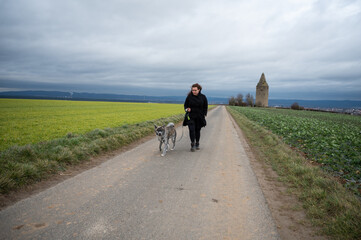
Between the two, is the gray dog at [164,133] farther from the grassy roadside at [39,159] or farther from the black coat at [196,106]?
the grassy roadside at [39,159]

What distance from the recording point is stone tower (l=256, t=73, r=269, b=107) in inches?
5069

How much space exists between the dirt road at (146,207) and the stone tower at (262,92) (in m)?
135

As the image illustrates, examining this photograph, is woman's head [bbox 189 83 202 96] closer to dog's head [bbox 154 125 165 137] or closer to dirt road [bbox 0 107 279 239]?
dog's head [bbox 154 125 165 137]

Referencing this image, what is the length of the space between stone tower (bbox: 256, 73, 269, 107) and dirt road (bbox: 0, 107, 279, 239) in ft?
444

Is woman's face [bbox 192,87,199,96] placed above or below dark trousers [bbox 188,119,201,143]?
above

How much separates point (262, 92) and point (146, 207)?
139 meters

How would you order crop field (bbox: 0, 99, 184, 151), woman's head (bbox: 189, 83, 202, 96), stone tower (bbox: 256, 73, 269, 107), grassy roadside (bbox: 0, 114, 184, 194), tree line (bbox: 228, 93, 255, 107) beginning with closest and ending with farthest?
grassy roadside (bbox: 0, 114, 184, 194) < woman's head (bbox: 189, 83, 202, 96) < crop field (bbox: 0, 99, 184, 151) < stone tower (bbox: 256, 73, 269, 107) < tree line (bbox: 228, 93, 255, 107)

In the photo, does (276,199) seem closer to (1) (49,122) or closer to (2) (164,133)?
(2) (164,133)

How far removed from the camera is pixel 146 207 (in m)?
3.89

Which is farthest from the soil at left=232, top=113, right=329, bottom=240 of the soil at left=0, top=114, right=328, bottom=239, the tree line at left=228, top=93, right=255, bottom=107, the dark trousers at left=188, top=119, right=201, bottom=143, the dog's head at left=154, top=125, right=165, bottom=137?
the tree line at left=228, top=93, right=255, bottom=107

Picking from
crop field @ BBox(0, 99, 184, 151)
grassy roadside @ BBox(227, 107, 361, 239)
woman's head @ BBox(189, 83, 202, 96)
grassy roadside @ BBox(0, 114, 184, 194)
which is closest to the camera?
grassy roadside @ BBox(227, 107, 361, 239)

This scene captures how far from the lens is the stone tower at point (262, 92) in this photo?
129 meters

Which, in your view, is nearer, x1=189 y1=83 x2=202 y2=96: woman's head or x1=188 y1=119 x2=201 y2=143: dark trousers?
x1=189 y1=83 x2=202 y2=96: woman's head

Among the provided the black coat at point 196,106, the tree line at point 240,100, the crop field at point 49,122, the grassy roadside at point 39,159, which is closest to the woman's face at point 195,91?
the black coat at point 196,106
